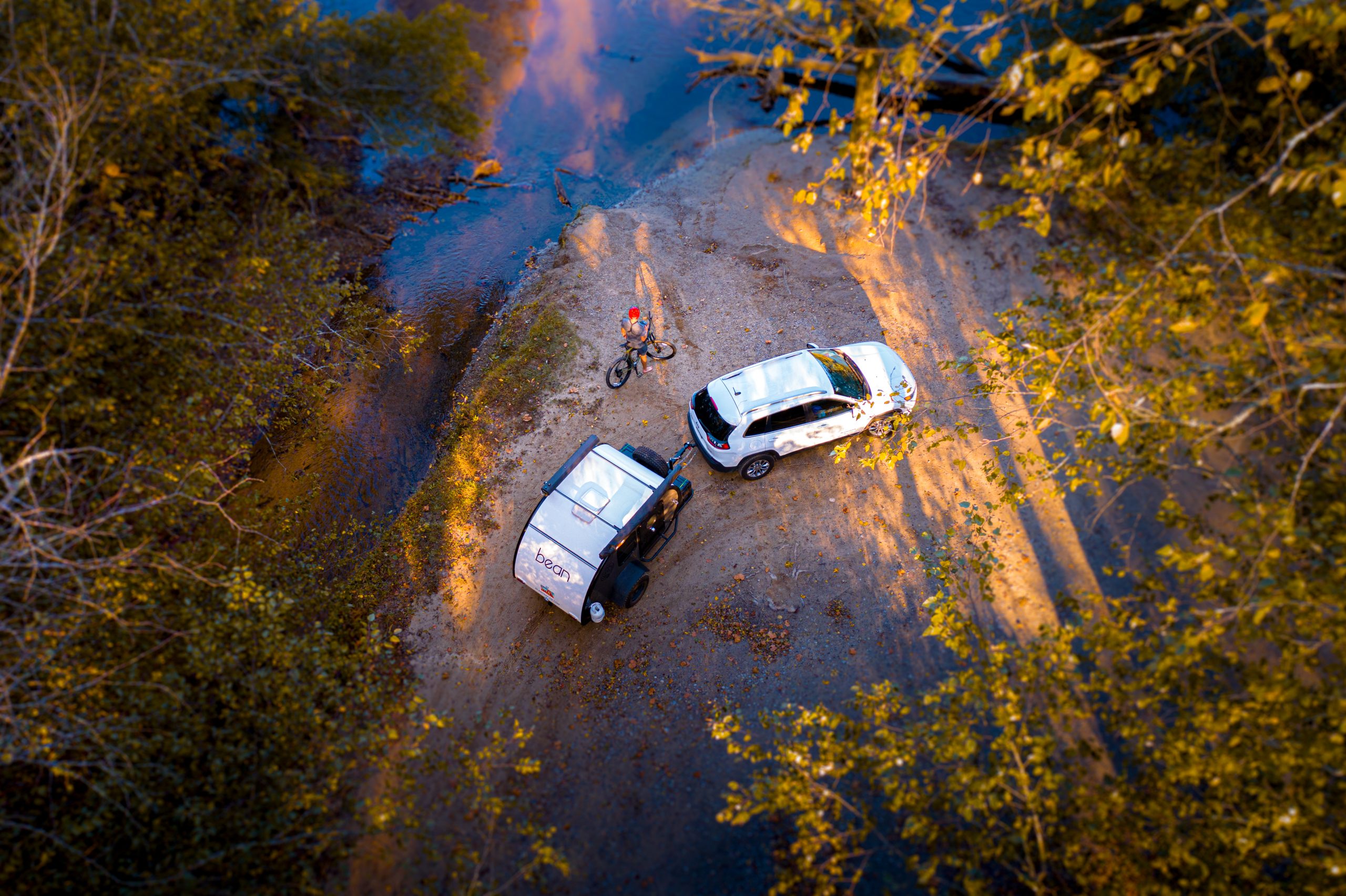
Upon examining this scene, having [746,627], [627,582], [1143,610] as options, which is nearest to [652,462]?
[627,582]

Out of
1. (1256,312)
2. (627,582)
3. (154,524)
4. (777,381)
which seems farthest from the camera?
(777,381)

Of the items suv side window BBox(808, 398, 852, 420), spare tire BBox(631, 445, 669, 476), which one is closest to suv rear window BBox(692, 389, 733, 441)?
spare tire BBox(631, 445, 669, 476)

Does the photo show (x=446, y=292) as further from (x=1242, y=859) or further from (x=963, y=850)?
(x=1242, y=859)

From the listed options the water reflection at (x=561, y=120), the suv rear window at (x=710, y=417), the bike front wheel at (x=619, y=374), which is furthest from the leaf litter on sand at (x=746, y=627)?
the water reflection at (x=561, y=120)

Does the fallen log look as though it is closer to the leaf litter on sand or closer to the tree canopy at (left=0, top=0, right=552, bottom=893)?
the tree canopy at (left=0, top=0, right=552, bottom=893)

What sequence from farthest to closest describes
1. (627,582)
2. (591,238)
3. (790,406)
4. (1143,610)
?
(591,238) < (790,406) < (627,582) < (1143,610)

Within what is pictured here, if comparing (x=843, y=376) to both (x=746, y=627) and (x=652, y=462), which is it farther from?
(x=746, y=627)
